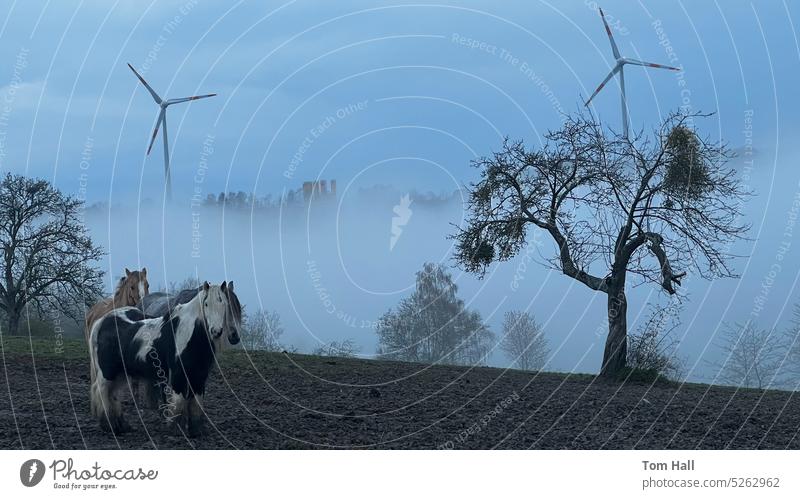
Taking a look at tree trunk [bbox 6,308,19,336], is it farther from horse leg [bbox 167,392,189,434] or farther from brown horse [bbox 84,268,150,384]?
horse leg [bbox 167,392,189,434]

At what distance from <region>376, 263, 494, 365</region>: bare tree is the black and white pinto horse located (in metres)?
19.2

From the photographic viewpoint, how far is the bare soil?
14430 millimetres

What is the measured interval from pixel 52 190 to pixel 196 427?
944 inches

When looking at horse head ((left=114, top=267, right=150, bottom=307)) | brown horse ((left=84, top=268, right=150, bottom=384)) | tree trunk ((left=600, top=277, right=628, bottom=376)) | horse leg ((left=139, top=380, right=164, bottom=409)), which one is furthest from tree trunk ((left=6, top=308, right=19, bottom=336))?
tree trunk ((left=600, top=277, right=628, bottom=376))

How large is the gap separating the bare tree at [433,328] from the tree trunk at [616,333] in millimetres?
10122

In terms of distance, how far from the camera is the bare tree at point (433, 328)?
36.6 meters

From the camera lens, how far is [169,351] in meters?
13.3

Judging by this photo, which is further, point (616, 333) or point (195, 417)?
point (616, 333)

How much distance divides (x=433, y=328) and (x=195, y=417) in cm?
2689

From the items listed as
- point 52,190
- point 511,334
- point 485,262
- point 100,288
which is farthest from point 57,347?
point 511,334

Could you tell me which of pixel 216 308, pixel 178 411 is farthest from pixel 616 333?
pixel 216 308

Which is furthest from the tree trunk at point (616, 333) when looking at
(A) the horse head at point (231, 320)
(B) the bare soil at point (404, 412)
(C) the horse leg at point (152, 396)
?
(A) the horse head at point (231, 320)

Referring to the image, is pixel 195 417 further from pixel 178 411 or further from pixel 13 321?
pixel 13 321

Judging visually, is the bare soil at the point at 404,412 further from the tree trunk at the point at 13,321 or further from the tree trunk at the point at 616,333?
the tree trunk at the point at 13,321
